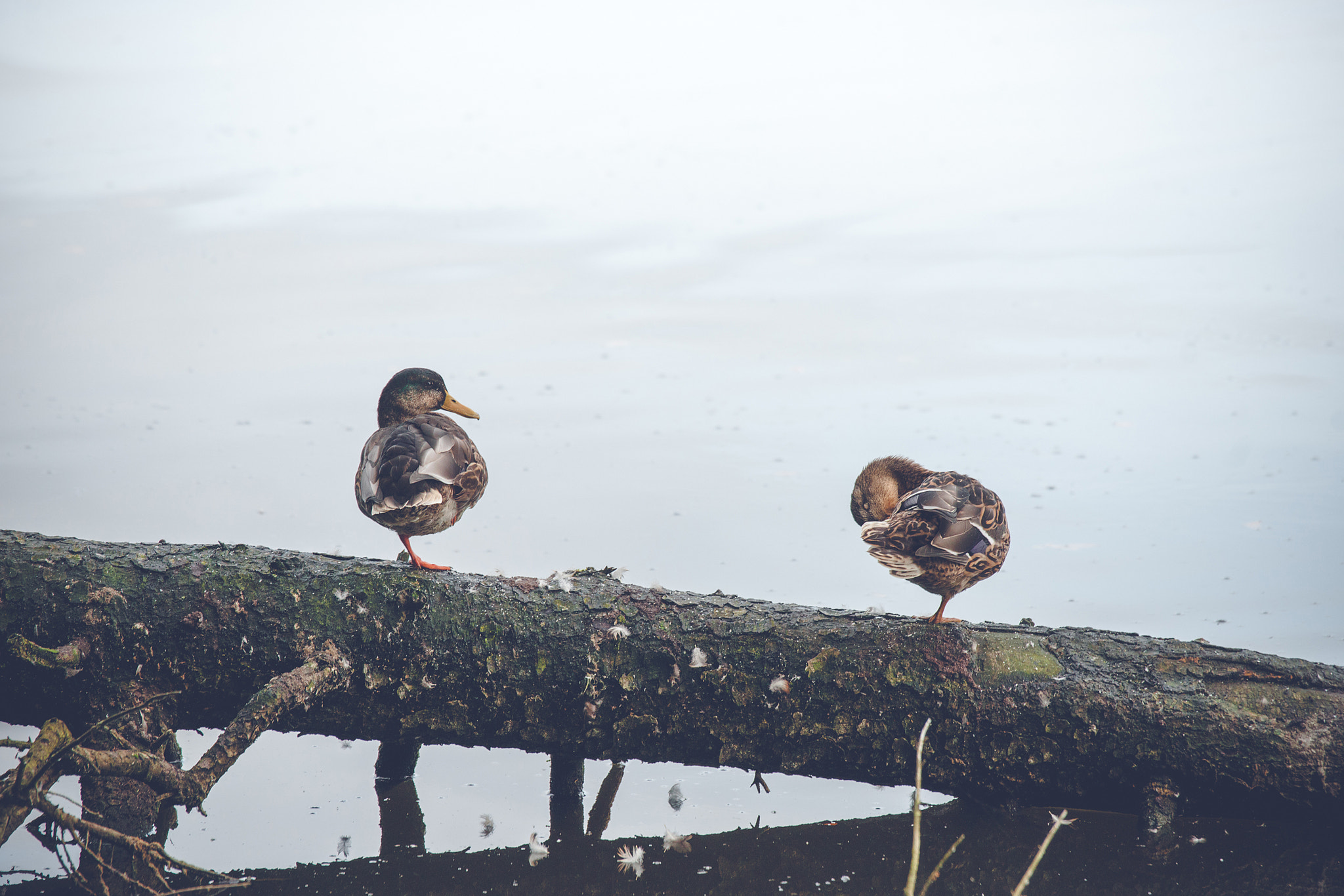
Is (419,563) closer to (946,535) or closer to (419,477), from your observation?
(419,477)

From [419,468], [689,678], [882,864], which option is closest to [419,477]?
[419,468]

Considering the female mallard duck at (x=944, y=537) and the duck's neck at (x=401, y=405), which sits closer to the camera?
the female mallard duck at (x=944, y=537)

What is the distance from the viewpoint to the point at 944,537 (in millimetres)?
3723

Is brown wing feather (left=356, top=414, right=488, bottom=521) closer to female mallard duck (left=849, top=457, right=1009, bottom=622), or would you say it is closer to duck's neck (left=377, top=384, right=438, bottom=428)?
duck's neck (left=377, top=384, right=438, bottom=428)

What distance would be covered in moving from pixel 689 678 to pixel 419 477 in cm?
127

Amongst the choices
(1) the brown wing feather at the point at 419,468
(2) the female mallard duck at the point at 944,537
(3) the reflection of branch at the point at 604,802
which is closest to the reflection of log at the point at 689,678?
(2) the female mallard duck at the point at 944,537

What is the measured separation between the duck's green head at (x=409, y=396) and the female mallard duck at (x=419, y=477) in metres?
0.38

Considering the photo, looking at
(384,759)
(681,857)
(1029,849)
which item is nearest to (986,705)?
(1029,849)

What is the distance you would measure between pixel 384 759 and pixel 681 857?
1500 mm

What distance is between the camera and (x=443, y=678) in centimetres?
389

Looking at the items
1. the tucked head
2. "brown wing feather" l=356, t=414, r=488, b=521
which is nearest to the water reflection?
the tucked head

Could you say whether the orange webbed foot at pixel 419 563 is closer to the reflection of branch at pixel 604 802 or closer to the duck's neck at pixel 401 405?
the duck's neck at pixel 401 405

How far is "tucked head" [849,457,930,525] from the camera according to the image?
4.47 m

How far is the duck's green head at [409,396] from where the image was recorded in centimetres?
495
